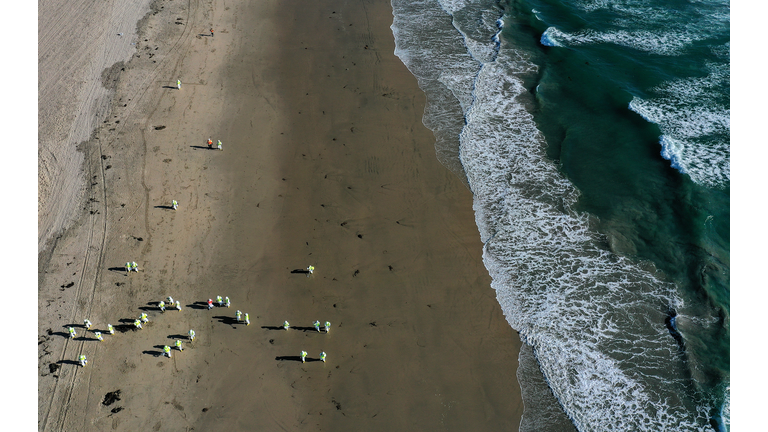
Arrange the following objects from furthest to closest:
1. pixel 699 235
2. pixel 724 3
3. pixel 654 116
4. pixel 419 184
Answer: pixel 724 3 < pixel 654 116 < pixel 419 184 < pixel 699 235

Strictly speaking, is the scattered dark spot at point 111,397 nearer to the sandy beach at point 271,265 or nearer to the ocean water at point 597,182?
the sandy beach at point 271,265

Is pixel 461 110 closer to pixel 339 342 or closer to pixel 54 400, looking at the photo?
pixel 339 342

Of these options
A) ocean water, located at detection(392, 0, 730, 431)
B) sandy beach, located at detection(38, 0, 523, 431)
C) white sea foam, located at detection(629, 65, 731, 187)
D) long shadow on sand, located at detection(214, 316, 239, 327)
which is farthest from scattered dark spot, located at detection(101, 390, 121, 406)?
white sea foam, located at detection(629, 65, 731, 187)

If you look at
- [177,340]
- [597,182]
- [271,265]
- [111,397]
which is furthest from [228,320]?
[597,182]

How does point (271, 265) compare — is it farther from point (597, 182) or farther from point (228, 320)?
point (597, 182)

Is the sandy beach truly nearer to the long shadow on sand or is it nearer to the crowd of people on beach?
the long shadow on sand

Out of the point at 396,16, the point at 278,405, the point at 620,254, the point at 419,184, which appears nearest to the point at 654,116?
the point at 620,254
